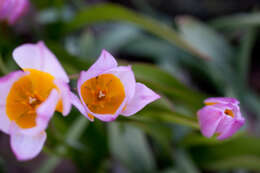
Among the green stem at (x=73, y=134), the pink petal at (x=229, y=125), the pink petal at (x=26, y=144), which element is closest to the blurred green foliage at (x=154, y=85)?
the green stem at (x=73, y=134)

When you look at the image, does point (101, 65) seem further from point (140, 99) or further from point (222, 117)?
point (222, 117)

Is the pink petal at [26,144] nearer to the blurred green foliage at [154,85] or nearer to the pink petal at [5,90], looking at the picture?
the pink petal at [5,90]

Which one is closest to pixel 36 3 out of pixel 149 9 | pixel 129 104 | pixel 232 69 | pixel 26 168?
pixel 149 9

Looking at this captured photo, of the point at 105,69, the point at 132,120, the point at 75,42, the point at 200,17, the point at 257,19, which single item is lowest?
the point at 75,42

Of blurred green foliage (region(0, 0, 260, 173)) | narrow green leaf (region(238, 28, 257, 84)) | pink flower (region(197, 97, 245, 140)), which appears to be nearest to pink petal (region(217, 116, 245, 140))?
pink flower (region(197, 97, 245, 140))

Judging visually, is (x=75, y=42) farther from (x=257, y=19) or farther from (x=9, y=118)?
(x=9, y=118)

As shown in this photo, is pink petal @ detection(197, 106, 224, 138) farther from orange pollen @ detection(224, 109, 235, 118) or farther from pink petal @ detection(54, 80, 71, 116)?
pink petal @ detection(54, 80, 71, 116)
